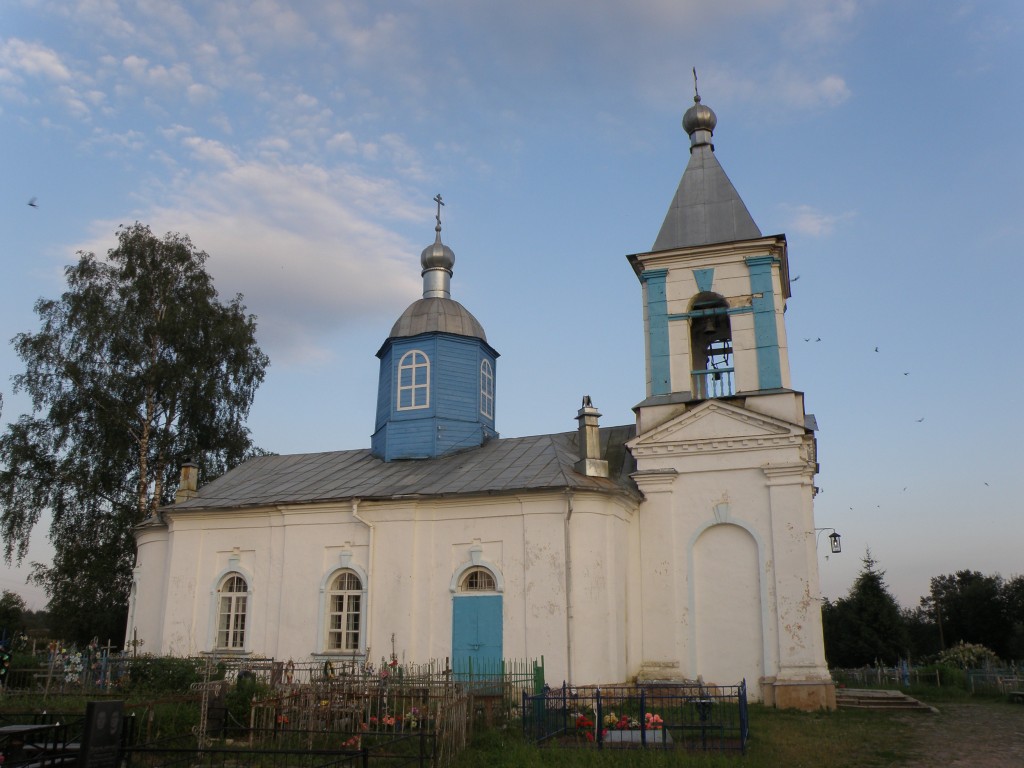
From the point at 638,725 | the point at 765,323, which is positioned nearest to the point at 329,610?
the point at 638,725

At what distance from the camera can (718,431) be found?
17.7 m

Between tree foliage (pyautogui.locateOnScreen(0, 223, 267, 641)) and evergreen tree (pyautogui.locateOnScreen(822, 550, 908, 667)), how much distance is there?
82.6 feet

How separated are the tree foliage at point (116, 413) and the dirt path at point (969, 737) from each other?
2112cm

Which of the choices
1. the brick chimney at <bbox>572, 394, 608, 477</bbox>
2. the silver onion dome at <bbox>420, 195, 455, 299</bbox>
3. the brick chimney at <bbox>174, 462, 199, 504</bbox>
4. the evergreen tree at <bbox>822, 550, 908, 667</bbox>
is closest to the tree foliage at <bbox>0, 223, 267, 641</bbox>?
the brick chimney at <bbox>174, 462, 199, 504</bbox>

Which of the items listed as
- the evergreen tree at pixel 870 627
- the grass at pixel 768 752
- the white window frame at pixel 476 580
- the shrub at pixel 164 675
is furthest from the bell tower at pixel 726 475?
the evergreen tree at pixel 870 627

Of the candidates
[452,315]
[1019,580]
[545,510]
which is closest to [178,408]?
[452,315]

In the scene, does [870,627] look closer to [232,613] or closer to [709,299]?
[709,299]

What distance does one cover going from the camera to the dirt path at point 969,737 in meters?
10.9

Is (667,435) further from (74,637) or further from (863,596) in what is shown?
(863,596)

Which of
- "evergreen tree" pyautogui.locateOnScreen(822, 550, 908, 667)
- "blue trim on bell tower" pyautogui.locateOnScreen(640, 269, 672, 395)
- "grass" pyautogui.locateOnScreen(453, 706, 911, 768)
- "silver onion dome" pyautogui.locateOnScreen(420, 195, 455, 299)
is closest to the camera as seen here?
"grass" pyautogui.locateOnScreen(453, 706, 911, 768)

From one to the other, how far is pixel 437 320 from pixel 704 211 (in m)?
7.20

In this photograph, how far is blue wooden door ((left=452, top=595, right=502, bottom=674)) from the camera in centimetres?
1653

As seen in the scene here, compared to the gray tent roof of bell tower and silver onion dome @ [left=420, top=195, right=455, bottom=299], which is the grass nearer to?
the gray tent roof of bell tower

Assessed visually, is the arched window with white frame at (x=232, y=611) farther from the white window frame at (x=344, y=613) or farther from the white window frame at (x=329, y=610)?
the white window frame at (x=344, y=613)
